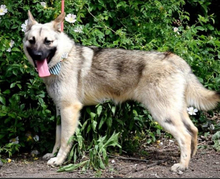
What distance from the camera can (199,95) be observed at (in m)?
5.90

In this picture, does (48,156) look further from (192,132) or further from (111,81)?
(192,132)

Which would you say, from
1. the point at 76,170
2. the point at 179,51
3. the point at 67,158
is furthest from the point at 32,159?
the point at 179,51


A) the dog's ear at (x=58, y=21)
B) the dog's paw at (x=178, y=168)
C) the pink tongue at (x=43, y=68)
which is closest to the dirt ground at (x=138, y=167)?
the dog's paw at (x=178, y=168)

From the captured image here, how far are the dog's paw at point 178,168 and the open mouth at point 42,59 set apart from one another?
1.87 metres

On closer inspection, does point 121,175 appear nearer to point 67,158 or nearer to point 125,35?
point 67,158

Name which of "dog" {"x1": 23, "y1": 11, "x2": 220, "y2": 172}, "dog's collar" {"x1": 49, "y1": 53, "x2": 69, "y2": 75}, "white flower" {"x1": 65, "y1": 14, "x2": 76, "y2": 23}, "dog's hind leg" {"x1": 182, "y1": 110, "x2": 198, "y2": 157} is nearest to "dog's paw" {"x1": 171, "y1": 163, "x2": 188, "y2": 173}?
"dog" {"x1": 23, "y1": 11, "x2": 220, "y2": 172}

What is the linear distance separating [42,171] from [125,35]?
98.9 inches

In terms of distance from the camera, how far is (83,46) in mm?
6262

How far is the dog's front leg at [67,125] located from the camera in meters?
5.91

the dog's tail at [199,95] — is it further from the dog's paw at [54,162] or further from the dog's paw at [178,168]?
the dog's paw at [54,162]

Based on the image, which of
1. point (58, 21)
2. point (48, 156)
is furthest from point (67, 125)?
point (58, 21)

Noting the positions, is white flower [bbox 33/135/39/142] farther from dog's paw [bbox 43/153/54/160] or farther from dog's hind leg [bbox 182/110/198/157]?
dog's hind leg [bbox 182/110/198/157]

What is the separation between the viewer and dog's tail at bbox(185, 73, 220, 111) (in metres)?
5.84

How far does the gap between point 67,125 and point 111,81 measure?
79 cm
